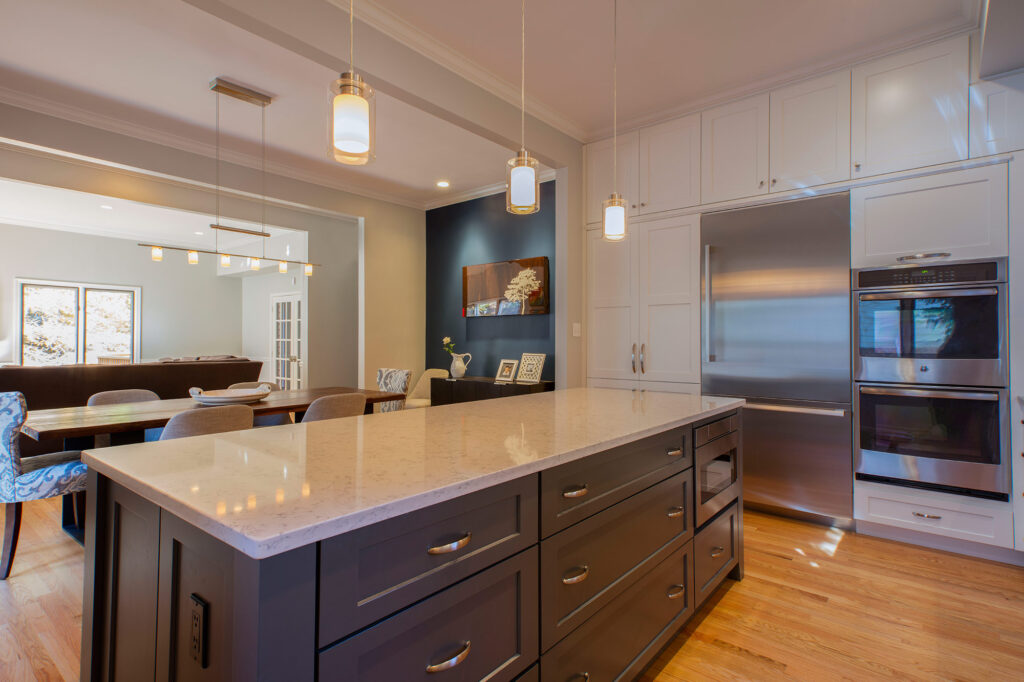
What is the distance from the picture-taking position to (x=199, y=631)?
0.86 m

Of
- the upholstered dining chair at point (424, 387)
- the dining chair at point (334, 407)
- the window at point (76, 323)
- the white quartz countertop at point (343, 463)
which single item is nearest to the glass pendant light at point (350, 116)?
the white quartz countertop at point (343, 463)

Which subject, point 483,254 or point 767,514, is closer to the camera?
point 767,514

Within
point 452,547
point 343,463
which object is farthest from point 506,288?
point 452,547

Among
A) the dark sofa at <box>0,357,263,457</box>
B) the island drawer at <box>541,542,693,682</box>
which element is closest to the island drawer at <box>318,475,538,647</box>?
the island drawer at <box>541,542,693,682</box>

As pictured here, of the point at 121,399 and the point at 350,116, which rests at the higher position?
the point at 350,116

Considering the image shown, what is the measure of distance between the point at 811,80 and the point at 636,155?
3.77ft

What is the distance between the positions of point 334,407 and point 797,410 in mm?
2809

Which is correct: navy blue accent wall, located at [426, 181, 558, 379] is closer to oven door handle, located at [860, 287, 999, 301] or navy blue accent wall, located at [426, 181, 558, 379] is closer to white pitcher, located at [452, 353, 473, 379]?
white pitcher, located at [452, 353, 473, 379]

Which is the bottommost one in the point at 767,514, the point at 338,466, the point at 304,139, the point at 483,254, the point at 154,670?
the point at 767,514

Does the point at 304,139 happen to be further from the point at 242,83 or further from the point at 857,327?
the point at 857,327

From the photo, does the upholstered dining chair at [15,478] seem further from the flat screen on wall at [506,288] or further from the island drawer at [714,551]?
the flat screen on wall at [506,288]

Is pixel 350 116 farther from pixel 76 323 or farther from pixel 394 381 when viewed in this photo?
pixel 76 323

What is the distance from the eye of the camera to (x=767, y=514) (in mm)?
3248

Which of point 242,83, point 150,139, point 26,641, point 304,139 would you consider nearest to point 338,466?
point 26,641
